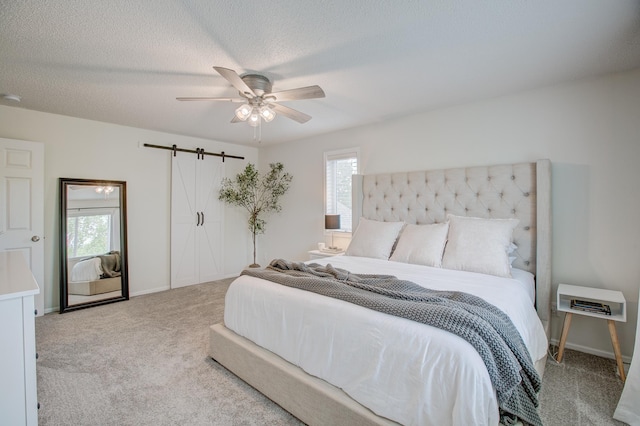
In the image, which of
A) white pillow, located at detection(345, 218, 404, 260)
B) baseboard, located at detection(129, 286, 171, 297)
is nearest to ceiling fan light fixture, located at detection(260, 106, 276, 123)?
white pillow, located at detection(345, 218, 404, 260)

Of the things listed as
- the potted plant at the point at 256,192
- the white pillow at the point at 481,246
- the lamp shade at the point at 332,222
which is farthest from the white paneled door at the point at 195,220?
the white pillow at the point at 481,246

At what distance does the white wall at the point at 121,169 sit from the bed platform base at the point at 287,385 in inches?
102

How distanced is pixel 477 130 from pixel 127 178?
14.9ft

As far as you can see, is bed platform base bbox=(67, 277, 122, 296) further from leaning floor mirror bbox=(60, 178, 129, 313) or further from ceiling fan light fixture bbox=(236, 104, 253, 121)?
ceiling fan light fixture bbox=(236, 104, 253, 121)

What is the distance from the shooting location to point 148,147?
4379 millimetres

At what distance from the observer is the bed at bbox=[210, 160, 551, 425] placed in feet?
4.31

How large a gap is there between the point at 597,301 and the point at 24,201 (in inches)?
227

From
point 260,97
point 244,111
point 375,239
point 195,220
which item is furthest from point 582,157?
point 195,220

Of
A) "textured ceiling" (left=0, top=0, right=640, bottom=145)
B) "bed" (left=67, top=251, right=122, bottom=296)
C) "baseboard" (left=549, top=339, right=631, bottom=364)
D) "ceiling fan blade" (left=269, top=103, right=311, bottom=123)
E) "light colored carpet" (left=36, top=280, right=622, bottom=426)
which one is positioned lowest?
"light colored carpet" (left=36, top=280, right=622, bottom=426)

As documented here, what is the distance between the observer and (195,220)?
4902 mm

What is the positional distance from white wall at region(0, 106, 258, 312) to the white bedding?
19 cm

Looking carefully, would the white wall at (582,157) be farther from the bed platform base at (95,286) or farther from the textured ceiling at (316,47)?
the bed platform base at (95,286)

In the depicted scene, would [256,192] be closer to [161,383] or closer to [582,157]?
[161,383]

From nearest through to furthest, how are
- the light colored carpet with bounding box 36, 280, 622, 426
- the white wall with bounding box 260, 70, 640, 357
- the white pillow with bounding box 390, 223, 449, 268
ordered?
the light colored carpet with bounding box 36, 280, 622, 426 < the white wall with bounding box 260, 70, 640, 357 < the white pillow with bounding box 390, 223, 449, 268
